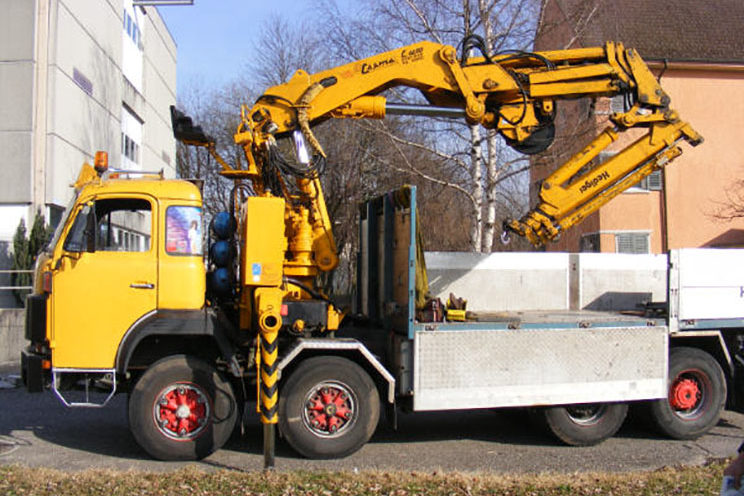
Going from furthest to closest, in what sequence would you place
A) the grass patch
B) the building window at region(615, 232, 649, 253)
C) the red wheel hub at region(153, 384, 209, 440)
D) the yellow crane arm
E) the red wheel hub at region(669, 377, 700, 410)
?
the building window at region(615, 232, 649, 253) < the red wheel hub at region(669, 377, 700, 410) < the yellow crane arm < the red wheel hub at region(153, 384, 209, 440) < the grass patch

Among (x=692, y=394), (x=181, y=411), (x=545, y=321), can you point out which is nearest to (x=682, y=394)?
(x=692, y=394)

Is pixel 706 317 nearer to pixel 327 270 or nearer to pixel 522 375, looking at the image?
pixel 522 375

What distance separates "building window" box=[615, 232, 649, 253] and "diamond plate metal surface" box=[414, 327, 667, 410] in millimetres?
14801

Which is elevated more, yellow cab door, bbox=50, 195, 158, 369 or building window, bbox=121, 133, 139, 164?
building window, bbox=121, 133, 139, 164

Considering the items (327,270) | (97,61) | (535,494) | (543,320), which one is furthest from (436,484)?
(97,61)

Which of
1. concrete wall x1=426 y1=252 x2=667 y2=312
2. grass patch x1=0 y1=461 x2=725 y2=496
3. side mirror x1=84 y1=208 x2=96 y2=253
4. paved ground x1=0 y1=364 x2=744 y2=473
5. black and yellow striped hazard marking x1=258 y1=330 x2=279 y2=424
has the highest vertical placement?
side mirror x1=84 y1=208 x2=96 y2=253

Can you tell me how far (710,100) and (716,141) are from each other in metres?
1.31

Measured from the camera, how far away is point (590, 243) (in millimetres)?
22750

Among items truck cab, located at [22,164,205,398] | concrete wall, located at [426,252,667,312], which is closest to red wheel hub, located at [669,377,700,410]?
concrete wall, located at [426,252,667,312]

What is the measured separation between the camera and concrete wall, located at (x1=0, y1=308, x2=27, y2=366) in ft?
50.2

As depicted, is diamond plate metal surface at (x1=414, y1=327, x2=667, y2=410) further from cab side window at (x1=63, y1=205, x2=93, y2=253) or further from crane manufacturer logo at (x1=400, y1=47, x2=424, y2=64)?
cab side window at (x1=63, y1=205, x2=93, y2=253)

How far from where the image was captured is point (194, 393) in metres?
7.22

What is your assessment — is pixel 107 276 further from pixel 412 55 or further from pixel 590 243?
pixel 590 243

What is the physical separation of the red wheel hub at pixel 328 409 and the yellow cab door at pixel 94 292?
1.88 m
